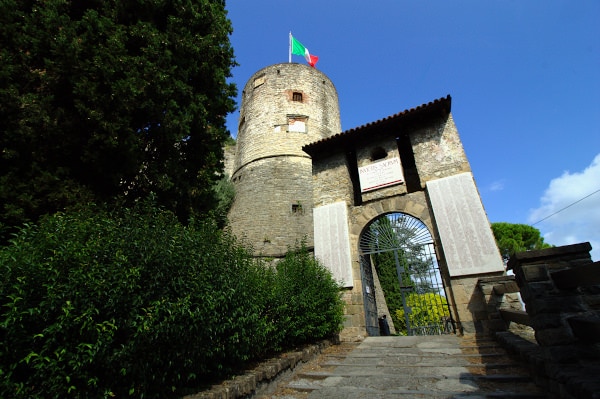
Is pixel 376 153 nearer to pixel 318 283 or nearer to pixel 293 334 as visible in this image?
pixel 318 283

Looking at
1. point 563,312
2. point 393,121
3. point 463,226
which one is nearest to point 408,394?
point 563,312

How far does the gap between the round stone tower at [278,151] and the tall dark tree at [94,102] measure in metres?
7.32

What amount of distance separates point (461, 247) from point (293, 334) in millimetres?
4658

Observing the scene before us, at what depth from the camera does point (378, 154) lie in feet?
31.2

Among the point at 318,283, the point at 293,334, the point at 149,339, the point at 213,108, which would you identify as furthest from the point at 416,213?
Result: the point at 149,339

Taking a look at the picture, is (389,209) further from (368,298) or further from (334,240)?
(368,298)

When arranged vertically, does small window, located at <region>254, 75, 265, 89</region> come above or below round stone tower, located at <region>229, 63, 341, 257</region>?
above

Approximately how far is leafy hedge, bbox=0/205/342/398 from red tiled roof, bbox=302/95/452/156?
6771mm

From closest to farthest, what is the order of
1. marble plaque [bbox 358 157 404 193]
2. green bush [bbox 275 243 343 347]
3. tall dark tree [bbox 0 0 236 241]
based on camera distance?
tall dark tree [bbox 0 0 236 241] → green bush [bbox 275 243 343 347] → marble plaque [bbox 358 157 404 193]

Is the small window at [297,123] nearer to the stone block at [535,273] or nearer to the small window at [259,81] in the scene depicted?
the small window at [259,81]

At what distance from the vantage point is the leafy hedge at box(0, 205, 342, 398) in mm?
2150

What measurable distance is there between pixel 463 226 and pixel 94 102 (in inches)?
327

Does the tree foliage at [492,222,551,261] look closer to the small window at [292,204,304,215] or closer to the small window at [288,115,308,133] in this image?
the small window at [292,204,304,215]

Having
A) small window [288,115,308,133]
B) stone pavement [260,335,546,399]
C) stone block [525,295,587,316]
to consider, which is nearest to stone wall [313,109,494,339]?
stone pavement [260,335,546,399]
